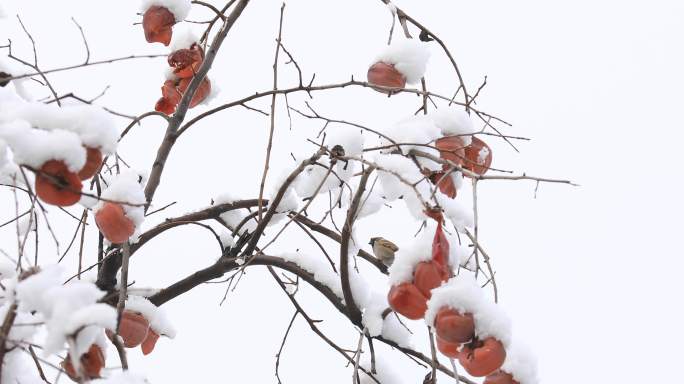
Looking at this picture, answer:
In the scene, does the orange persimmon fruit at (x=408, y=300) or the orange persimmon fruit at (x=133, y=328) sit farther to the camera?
the orange persimmon fruit at (x=133, y=328)

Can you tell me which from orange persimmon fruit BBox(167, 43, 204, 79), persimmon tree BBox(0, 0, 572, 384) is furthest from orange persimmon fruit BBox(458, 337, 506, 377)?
orange persimmon fruit BBox(167, 43, 204, 79)

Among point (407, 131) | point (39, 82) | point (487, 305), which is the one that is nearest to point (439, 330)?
point (487, 305)

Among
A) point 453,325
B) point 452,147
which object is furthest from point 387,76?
point 453,325

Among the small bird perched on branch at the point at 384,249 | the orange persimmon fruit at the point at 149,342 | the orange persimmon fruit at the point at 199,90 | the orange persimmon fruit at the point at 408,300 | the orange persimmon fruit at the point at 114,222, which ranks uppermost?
the orange persimmon fruit at the point at 199,90

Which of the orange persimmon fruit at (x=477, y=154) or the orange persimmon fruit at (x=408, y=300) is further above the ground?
the orange persimmon fruit at (x=477, y=154)

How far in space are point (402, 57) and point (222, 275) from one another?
0.35 meters

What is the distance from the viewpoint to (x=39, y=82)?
0.97 m

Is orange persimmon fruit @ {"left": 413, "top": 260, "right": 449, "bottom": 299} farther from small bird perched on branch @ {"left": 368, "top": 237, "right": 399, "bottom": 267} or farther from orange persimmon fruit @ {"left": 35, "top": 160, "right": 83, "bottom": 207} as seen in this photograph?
small bird perched on branch @ {"left": 368, "top": 237, "right": 399, "bottom": 267}

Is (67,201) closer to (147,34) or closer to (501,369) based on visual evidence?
(501,369)

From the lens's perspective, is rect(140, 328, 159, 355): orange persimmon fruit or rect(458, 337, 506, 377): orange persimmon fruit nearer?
rect(458, 337, 506, 377): orange persimmon fruit

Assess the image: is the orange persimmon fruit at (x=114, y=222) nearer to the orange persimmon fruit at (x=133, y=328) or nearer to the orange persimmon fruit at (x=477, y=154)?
the orange persimmon fruit at (x=133, y=328)

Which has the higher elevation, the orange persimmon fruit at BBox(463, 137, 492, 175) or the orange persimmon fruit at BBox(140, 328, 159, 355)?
the orange persimmon fruit at BBox(463, 137, 492, 175)

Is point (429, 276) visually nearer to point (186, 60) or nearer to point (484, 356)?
point (484, 356)

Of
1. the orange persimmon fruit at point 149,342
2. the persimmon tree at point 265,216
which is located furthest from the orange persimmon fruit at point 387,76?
the orange persimmon fruit at point 149,342
